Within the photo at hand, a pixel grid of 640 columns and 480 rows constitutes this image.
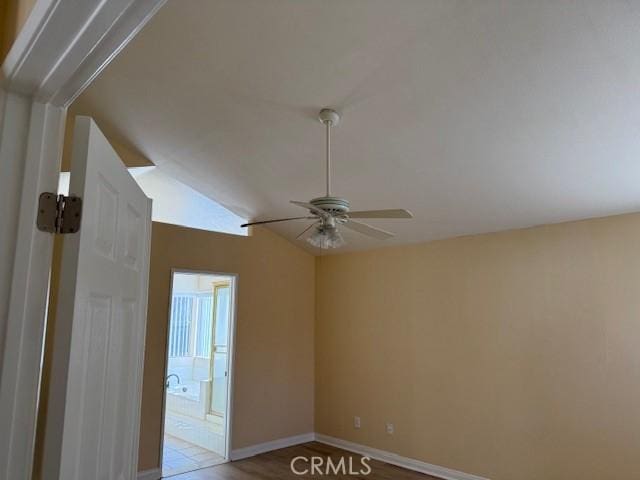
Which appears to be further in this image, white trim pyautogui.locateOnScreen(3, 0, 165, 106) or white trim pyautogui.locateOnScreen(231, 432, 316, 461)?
white trim pyautogui.locateOnScreen(231, 432, 316, 461)

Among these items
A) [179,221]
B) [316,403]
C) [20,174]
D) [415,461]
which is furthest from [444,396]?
[20,174]

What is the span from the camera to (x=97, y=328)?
3.58 feet

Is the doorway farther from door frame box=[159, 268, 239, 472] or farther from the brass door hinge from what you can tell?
the brass door hinge

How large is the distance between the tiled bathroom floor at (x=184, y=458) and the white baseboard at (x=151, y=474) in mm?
85

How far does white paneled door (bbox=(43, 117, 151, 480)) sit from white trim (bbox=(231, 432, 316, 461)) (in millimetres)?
3791

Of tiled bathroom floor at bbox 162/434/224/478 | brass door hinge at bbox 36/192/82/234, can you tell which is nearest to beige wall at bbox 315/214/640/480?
tiled bathroom floor at bbox 162/434/224/478

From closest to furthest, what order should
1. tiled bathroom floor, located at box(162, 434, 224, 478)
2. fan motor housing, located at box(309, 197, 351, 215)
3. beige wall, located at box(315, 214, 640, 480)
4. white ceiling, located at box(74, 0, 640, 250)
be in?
1. white ceiling, located at box(74, 0, 640, 250)
2. fan motor housing, located at box(309, 197, 351, 215)
3. beige wall, located at box(315, 214, 640, 480)
4. tiled bathroom floor, located at box(162, 434, 224, 478)

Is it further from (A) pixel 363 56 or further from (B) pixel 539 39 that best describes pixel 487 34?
(A) pixel 363 56

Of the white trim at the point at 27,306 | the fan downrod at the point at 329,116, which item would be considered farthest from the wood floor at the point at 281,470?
the white trim at the point at 27,306

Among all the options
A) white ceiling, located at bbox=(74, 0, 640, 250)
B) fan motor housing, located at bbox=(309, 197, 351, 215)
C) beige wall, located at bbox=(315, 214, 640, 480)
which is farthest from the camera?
beige wall, located at bbox=(315, 214, 640, 480)

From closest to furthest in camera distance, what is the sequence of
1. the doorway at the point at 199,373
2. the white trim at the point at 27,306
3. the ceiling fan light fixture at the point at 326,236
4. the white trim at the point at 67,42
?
the white trim at the point at 67,42 < the white trim at the point at 27,306 < the ceiling fan light fixture at the point at 326,236 < the doorway at the point at 199,373

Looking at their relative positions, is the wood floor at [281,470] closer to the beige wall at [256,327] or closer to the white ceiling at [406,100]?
the beige wall at [256,327]

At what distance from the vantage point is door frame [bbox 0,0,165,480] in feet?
2.70

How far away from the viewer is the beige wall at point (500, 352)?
11.8 ft
